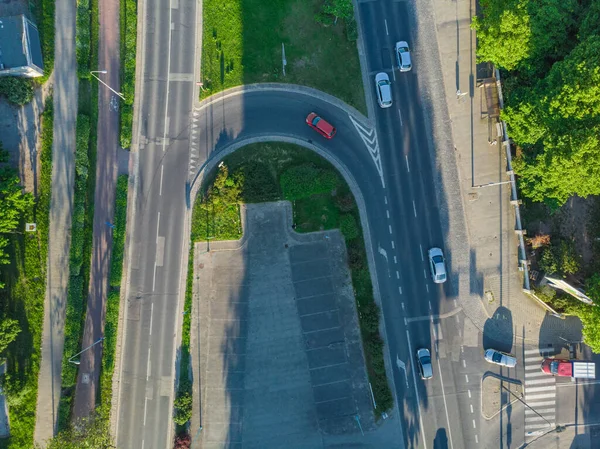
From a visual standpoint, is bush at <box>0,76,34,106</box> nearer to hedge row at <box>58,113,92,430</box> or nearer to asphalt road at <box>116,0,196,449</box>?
hedge row at <box>58,113,92,430</box>

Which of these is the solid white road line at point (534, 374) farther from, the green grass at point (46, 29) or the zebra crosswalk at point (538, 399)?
the green grass at point (46, 29)

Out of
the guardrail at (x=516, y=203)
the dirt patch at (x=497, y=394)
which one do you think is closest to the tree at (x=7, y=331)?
the dirt patch at (x=497, y=394)

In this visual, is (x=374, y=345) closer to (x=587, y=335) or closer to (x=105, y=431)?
(x=587, y=335)

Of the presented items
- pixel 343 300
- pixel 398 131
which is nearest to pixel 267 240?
pixel 343 300

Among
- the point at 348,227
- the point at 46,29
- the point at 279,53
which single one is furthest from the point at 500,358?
the point at 46,29

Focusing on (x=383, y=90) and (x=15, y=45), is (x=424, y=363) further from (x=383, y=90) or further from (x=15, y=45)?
(x=15, y=45)
